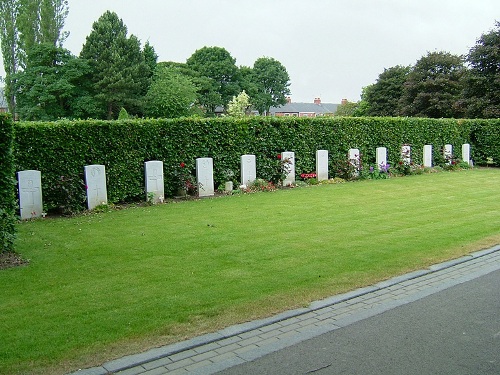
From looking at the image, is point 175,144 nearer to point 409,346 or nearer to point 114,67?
point 409,346

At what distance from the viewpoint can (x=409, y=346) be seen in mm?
4242

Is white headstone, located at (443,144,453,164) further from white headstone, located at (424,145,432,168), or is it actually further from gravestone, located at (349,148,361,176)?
gravestone, located at (349,148,361,176)

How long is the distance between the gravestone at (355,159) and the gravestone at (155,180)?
865 cm

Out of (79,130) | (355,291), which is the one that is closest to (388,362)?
(355,291)

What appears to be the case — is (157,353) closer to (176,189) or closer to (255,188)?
(176,189)

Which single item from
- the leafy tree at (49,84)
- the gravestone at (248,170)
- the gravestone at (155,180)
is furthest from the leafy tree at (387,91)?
the gravestone at (155,180)

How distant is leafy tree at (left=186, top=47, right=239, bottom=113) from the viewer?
6128 cm

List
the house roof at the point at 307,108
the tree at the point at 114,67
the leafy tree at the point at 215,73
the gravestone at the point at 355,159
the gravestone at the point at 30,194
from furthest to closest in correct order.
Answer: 1. the house roof at the point at 307,108
2. the leafy tree at the point at 215,73
3. the tree at the point at 114,67
4. the gravestone at the point at 355,159
5. the gravestone at the point at 30,194

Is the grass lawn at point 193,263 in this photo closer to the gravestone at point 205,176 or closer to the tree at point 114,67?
Result: the gravestone at point 205,176

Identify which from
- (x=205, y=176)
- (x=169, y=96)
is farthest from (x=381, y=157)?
(x=169, y=96)

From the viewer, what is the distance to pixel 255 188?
1561 centimetres

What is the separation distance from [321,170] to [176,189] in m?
6.38

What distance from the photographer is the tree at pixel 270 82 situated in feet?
240

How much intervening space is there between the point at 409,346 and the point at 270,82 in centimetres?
7303
